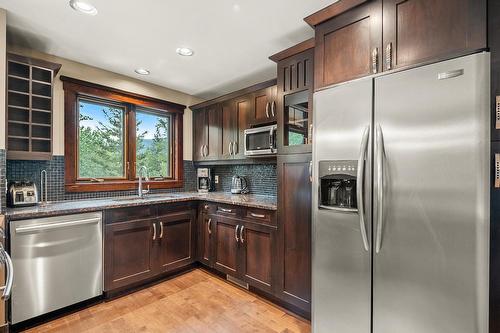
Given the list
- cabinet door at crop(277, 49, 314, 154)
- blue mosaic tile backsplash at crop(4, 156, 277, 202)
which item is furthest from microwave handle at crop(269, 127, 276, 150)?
blue mosaic tile backsplash at crop(4, 156, 277, 202)

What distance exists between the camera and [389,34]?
1.47 m

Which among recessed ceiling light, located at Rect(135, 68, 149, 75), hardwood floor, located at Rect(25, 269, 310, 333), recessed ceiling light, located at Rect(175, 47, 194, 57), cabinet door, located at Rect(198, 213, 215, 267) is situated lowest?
hardwood floor, located at Rect(25, 269, 310, 333)

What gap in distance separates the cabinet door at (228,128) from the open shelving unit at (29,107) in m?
1.81

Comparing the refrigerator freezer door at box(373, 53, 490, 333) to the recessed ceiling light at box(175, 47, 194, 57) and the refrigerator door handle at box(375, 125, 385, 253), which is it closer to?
the refrigerator door handle at box(375, 125, 385, 253)

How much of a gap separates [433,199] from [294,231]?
1115 millimetres

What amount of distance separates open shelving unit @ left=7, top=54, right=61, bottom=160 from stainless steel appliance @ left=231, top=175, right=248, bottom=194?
2075 millimetres

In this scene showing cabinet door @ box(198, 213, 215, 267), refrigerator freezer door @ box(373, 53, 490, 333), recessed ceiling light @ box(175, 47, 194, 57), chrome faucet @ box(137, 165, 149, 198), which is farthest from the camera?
chrome faucet @ box(137, 165, 149, 198)

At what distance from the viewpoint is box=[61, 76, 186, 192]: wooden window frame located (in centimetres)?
273

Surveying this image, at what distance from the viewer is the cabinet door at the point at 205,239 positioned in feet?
9.90

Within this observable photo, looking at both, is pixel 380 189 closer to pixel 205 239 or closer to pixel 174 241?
pixel 205 239

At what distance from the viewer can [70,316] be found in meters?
2.18

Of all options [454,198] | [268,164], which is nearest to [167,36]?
[268,164]

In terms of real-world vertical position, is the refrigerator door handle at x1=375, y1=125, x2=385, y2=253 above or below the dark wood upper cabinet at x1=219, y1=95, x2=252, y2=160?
below

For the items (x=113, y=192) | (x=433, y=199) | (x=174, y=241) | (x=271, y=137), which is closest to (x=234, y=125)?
(x=271, y=137)
